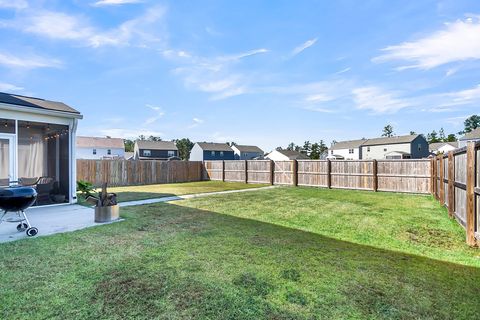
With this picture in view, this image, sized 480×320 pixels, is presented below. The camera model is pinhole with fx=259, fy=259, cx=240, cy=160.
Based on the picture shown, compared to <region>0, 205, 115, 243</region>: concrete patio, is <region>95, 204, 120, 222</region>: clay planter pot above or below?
above

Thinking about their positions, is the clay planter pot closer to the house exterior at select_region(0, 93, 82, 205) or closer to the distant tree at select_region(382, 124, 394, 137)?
the house exterior at select_region(0, 93, 82, 205)

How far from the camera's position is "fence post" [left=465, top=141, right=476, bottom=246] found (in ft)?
13.9

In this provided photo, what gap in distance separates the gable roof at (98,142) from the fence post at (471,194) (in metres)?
42.8

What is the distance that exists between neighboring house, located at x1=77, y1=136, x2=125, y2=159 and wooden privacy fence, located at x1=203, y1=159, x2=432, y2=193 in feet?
91.1

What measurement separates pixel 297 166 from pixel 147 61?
31.3 feet

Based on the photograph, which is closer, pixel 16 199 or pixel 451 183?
pixel 16 199

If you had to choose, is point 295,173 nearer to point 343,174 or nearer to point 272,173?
point 272,173

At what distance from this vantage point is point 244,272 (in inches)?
127

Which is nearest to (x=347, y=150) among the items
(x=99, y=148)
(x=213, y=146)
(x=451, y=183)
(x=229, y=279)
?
(x=213, y=146)

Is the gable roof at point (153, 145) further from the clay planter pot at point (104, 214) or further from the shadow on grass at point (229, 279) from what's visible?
the shadow on grass at point (229, 279)

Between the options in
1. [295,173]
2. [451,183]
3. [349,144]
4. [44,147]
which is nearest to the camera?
[451,183]

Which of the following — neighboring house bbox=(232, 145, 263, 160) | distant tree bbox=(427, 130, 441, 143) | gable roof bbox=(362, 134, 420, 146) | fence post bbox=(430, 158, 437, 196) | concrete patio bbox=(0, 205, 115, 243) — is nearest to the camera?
concrete patio bbox=(0, 205, 115, 243)

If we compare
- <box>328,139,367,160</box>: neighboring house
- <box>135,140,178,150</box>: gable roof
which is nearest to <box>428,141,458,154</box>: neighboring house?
<box>328,139,367,160</box>: neighboring house

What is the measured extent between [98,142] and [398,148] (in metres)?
43.9
